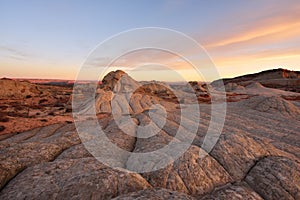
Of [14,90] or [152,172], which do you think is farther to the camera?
[14,90]

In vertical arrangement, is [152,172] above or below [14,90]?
above

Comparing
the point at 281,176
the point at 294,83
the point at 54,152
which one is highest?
the point at 294,83

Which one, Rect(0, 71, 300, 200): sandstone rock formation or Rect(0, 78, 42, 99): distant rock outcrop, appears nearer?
Rect(0, 71, 300, 200): sandstone rock formation

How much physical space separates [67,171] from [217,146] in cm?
714

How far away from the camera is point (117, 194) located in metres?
6.85

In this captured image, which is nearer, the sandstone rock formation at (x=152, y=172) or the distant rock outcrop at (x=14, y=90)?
the sandstone rock formation at (x=152, y=172)

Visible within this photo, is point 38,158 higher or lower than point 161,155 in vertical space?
lower

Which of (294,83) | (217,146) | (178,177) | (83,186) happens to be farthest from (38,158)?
(294,83)

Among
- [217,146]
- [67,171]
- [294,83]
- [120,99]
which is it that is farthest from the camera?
[294,83]

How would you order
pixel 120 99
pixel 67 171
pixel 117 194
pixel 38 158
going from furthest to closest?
1. pixel 120 99
2. pixel 38 158
3. pixel 67 171
4. pixel 117 194

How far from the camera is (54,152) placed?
11.3 meters

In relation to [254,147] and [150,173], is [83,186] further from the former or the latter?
[254,147]

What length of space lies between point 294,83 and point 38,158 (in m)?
138

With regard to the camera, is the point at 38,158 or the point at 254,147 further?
the point at 254,147
